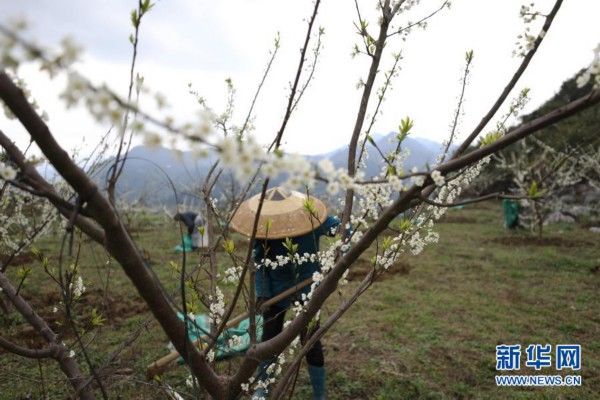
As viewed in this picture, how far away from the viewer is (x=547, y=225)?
15453mm

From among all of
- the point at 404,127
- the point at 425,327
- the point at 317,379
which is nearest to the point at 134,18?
the point at 404,127

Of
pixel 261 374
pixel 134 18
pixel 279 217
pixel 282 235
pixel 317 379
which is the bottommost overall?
pixel 317 379

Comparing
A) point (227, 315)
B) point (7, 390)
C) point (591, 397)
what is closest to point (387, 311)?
point (591, 397)

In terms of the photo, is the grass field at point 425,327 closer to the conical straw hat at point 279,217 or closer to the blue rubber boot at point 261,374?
the blue rubber boot at point 261,374

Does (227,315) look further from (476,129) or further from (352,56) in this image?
(352,56)

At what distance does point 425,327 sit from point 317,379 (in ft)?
8.37

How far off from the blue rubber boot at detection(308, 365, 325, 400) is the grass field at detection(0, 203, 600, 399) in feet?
1.08

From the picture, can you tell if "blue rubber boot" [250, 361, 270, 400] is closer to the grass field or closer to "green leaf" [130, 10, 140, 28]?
the grass field

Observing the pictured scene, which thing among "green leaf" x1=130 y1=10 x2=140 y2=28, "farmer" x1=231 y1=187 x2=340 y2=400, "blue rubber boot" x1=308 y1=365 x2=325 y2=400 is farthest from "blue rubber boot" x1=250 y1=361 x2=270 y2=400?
"green leaf" x1=130 y1=10 x2=140 y2=28

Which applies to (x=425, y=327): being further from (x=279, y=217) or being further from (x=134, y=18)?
(x=134, y=18)

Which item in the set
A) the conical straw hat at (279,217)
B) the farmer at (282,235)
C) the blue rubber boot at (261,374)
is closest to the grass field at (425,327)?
→ the blue rubber boot at (261,374)

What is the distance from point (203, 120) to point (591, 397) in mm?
5123

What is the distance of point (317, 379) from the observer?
3.93 metres

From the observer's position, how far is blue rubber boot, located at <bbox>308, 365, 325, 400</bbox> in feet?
12.8
